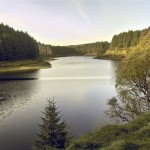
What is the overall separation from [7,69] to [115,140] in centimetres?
11882

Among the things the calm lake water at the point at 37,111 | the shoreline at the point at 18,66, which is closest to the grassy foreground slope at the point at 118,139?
the calm lake water at the point at 37,111

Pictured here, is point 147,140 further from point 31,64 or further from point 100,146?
point 31,64

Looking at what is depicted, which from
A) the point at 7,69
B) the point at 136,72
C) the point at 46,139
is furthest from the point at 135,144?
the point at 7,69

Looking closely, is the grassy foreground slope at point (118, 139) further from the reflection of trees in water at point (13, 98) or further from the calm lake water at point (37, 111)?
the reflection of trees in water at point (13, 98)

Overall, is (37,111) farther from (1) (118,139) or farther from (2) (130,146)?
(2) (130,146)

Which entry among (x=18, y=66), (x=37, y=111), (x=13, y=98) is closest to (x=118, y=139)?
(x=37, y=111)

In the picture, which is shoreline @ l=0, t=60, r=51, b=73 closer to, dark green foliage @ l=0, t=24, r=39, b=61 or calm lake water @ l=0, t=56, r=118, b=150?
Answer: dark green foliage @ l=0, t=24, r=39, b=61

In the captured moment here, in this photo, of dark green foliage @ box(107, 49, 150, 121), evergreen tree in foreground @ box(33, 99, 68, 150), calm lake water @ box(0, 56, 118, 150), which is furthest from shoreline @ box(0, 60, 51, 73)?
evergreen tree in foreground @ box(33, 99, 68, 150)

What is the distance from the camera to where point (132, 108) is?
32.8 m

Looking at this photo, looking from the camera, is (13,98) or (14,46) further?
(14,46)

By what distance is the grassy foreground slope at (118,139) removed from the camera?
13.4 metres

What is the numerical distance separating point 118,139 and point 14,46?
476 feet

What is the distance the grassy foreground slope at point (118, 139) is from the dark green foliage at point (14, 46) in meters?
129

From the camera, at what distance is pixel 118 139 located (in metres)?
15.2
